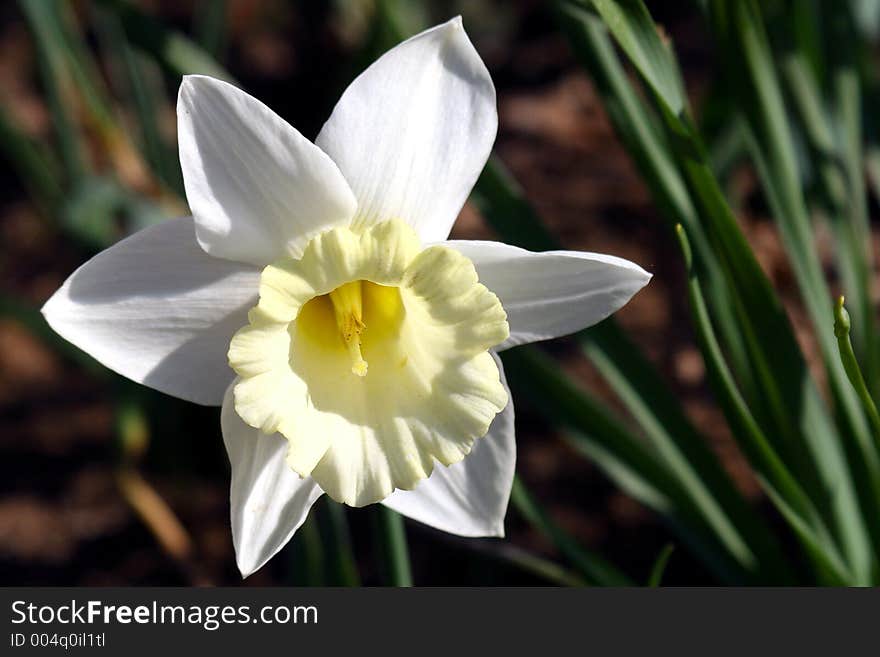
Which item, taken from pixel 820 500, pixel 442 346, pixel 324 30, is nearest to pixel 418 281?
pixel 442 346

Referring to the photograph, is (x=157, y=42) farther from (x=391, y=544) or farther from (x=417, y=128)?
(x=391, y=544)

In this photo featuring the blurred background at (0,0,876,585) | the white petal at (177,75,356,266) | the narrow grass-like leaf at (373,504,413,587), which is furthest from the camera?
the blurred background at (0,0,876,585)

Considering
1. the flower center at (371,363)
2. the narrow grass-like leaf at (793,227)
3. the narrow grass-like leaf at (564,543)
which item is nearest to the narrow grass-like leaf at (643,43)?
the narrow grass-like leaf at (793,227)

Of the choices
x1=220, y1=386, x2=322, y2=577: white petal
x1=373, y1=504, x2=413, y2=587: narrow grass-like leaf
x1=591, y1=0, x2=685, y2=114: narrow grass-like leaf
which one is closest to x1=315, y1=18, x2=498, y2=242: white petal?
x1=591, y1=0, x2=685, y2=114: narrow grass-like leaf

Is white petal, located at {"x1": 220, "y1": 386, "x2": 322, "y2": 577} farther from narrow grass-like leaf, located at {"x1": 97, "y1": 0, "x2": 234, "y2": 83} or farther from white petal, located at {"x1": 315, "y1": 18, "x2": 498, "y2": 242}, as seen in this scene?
narrow grass-like leaf, located at {"x1": 97, "y1": 0, "x2": 234, "y2": 83}

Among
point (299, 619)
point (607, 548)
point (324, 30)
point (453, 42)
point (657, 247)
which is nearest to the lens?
point (453, 42)

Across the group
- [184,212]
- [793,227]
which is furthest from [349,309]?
[184,212]

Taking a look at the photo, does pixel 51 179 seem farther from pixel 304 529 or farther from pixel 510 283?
pixel 510 283

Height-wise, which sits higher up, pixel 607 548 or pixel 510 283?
pixel 510 283
